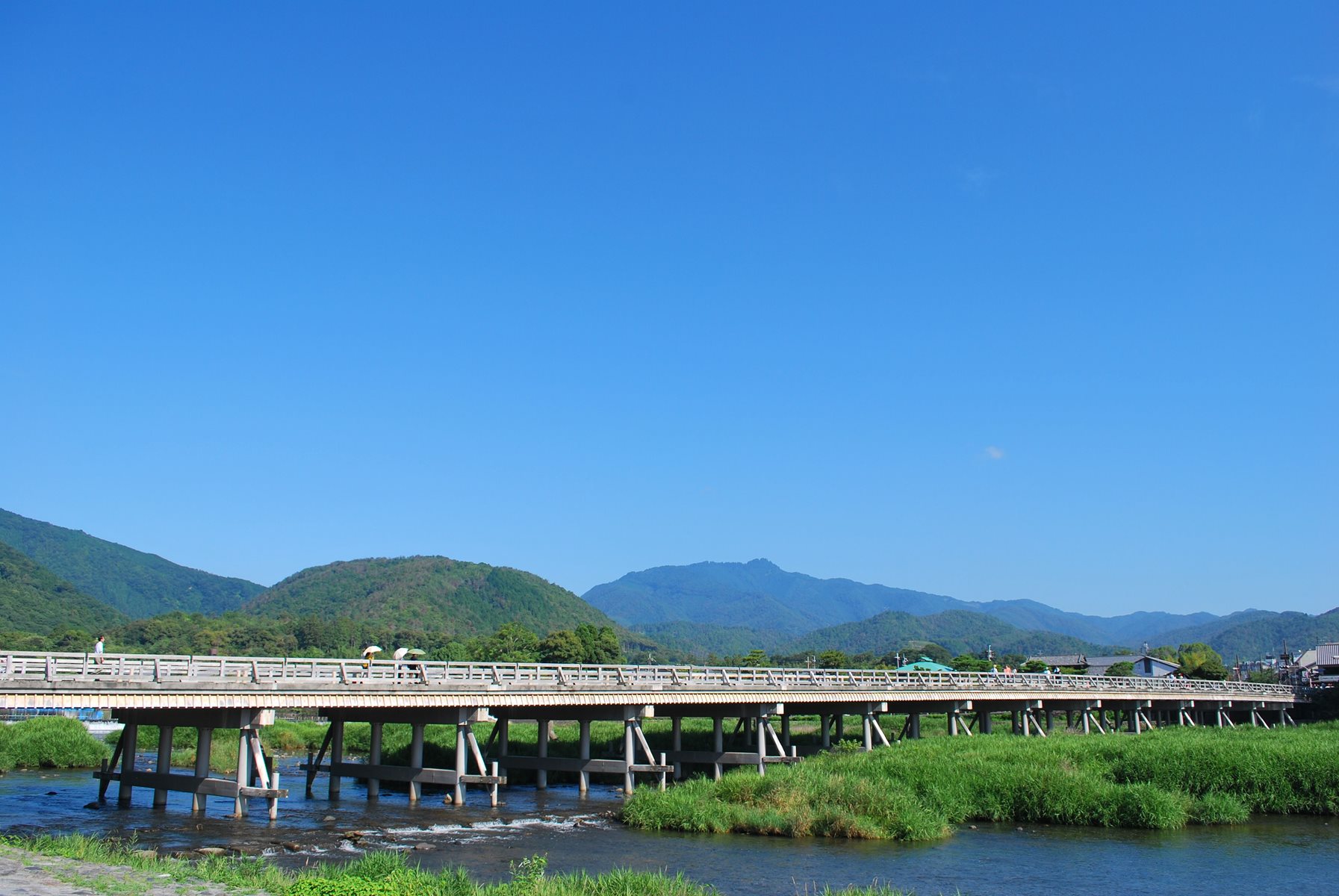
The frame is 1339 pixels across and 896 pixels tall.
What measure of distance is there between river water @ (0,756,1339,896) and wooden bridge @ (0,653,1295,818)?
1.65 metres

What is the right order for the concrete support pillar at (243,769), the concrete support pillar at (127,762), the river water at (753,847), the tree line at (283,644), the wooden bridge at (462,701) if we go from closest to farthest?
the river water at (753,847) < the wooden bridge at (462,701) < the concrete support pillar at (243,769) < the concrete support pillar at (127,762) < the tree line at (283,644)

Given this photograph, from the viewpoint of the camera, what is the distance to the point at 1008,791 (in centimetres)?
4022

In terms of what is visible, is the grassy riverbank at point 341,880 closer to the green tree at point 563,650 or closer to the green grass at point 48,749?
the green grass at point 48,749

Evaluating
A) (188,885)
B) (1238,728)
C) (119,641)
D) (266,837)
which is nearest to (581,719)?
(266,837)

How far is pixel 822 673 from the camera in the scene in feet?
196

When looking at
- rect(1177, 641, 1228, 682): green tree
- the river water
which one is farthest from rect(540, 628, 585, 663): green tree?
the river water

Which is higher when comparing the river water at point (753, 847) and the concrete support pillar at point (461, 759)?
the concrete support pillar at point (461, 759)

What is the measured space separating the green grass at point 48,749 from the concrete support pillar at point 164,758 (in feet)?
73.5

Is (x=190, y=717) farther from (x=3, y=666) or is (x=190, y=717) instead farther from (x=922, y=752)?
(x=922, y=752)

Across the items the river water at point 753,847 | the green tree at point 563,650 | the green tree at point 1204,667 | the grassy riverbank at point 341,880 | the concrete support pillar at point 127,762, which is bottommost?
the river water at point 753,847

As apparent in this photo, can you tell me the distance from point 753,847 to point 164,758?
22376 mm

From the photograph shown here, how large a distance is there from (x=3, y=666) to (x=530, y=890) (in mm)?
17306

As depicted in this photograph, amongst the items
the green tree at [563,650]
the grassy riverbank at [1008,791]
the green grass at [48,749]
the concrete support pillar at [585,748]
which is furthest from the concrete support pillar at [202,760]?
the green tree at [563,650]

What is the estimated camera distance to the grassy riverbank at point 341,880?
20.6 meters
